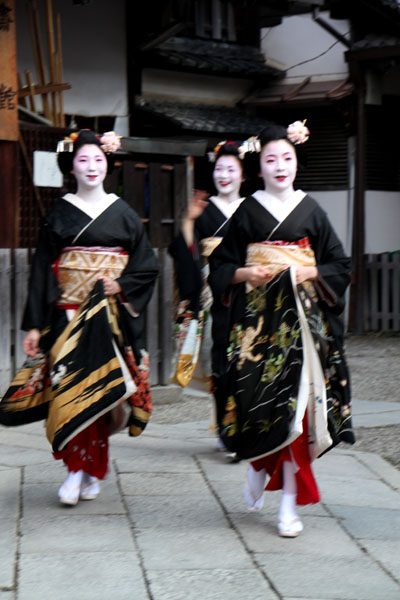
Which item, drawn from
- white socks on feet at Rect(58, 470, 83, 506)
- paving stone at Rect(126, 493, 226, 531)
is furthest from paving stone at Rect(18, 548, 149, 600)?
white socks on feet at Rect(58, 470, 83, 506)

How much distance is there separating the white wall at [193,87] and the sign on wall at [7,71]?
3.58 metres

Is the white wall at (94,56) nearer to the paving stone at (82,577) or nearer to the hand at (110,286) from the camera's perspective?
the hand at (110,286)

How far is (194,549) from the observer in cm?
415

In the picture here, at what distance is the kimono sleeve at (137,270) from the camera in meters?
4.97

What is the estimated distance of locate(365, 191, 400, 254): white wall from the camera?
14.0m

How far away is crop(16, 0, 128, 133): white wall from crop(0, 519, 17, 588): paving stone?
7.78m

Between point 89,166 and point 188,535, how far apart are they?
1.88 metres

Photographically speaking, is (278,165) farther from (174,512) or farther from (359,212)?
(359,212)

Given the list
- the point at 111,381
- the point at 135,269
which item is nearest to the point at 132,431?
the point at 111,381

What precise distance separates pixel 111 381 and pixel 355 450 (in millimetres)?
2256

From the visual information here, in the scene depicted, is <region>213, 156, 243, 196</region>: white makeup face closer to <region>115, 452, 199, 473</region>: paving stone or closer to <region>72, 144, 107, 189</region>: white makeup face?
<region>72, 144, 107, 189</region>: white makeup face

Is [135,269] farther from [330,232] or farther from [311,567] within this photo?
[311,567]

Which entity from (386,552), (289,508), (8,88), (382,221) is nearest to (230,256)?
(289,508)

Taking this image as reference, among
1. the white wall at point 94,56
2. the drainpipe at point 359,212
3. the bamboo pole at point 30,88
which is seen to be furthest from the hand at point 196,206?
the drainpipe at point 359,212
